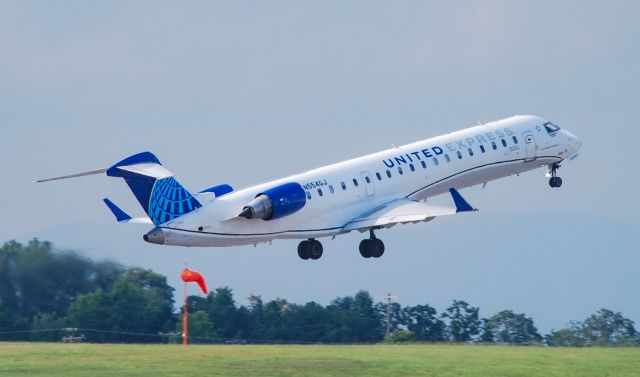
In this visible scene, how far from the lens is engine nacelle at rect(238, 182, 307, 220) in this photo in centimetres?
5859

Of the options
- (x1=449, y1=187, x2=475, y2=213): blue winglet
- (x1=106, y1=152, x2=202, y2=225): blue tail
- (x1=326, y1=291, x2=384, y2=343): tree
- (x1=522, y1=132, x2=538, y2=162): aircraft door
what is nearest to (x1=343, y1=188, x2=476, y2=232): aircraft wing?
(x1=449, y1=187, x2=475, y2=213): blue winglet

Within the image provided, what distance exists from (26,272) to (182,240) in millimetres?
15569

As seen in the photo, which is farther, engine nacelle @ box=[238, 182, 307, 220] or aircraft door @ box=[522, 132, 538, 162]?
aircraft door @ box=[522, 132, 538, 162]

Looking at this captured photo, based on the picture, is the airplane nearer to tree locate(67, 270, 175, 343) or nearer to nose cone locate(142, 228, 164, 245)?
nose cone locate(142, 228, 164, 245)

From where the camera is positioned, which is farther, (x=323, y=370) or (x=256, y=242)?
(x=256, y=242)

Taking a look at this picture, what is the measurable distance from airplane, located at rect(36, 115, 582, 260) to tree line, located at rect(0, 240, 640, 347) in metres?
6.67

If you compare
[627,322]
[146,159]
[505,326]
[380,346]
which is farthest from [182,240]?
[627,322]

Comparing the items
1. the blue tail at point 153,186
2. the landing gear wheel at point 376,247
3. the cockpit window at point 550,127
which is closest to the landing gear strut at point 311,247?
the landing gear wheel at point 376,247

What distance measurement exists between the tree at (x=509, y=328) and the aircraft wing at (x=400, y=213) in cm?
1091

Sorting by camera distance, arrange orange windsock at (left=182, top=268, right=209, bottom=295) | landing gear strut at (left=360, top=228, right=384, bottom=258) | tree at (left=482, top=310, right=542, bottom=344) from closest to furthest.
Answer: orange windsock at (left=182, top=268, right=209, bottom=295) → landing gear strut at (left=360, top=228, right=384, bottom=258) → tree at (left=482, top=310, right=542, bottom=344)

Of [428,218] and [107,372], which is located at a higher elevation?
[428,218]

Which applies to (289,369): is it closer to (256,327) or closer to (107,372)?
(107,372)

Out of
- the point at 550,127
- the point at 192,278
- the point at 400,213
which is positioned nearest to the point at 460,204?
the point at 400,213

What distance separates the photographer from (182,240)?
58.3 metres
